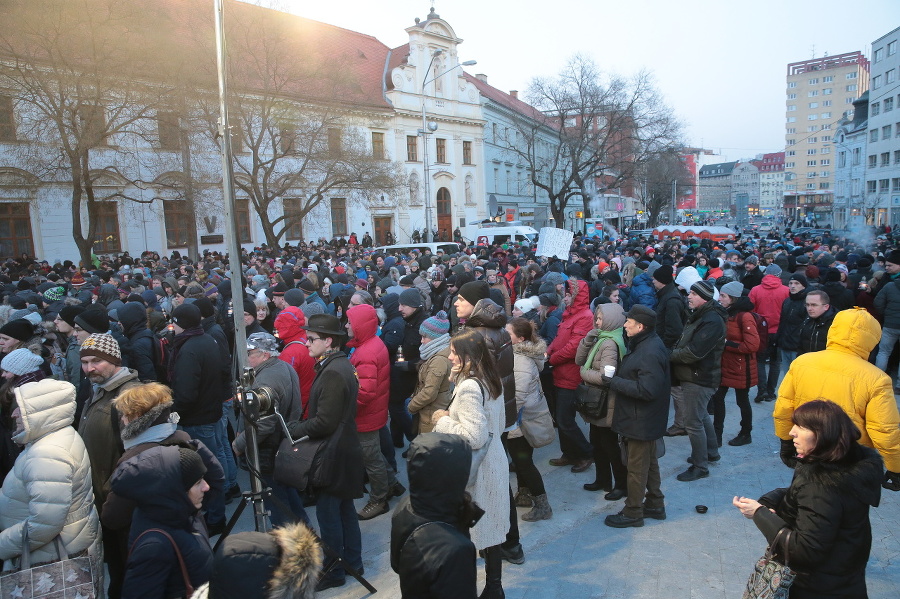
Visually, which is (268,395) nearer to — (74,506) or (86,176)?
(74,506)

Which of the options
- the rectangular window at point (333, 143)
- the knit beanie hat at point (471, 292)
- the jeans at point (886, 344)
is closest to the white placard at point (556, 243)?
the jeans at point (886, 344)

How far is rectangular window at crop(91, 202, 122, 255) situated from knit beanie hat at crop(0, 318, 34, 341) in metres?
23.8

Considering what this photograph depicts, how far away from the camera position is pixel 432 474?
2232mm

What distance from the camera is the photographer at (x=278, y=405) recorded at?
4090 mm

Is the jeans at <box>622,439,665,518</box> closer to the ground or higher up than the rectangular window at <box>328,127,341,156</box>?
closer to the ground

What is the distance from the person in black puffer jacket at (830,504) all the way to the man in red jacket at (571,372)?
3.19m

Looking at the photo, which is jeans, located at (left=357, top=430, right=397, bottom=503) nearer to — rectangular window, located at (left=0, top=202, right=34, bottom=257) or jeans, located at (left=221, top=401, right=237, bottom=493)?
jeans, located at (left=221, top=401, right=237, bottom=493)

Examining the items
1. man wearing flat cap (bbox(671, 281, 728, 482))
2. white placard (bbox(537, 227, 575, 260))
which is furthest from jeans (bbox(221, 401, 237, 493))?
white placard (bbox(537, 227, 575, 260))

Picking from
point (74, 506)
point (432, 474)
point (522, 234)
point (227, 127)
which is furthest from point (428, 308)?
point (522, 234)

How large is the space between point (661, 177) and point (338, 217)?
35.3 m

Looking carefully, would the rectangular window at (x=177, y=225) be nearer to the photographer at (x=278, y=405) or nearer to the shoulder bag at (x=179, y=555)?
the photographer at (x=278, y=405)

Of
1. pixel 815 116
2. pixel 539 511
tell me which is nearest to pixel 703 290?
pixel 539 511

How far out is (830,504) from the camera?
2.45 metres

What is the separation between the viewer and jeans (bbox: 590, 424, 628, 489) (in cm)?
516
